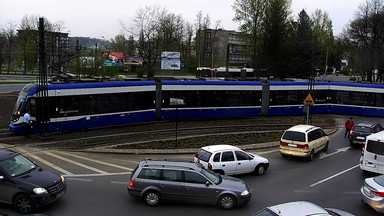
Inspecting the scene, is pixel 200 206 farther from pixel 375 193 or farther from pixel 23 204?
pixel 375 193

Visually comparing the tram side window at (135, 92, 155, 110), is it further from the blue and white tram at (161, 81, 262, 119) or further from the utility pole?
the utility pole

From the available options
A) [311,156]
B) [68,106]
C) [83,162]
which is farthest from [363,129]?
[68,106]

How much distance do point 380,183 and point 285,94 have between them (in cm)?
2109

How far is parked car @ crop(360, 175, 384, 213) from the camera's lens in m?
10.5

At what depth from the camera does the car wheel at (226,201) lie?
10883 mm

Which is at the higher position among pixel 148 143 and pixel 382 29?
pixel 382 29

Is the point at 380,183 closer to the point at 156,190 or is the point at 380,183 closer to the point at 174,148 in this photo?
the point at 156,190

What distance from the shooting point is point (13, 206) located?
10.0m

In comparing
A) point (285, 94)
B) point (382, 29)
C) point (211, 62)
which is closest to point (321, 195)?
point (285, 94)

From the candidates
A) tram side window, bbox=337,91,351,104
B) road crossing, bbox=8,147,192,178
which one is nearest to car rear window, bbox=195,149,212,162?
road crossing, bbox=8,147,192,178

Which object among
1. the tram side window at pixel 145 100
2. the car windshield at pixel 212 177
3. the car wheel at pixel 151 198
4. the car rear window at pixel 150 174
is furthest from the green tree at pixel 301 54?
the car wheel at pixel 151 198

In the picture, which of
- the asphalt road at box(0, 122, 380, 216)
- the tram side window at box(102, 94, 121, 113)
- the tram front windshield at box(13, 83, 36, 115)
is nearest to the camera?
the asphalt road at box(0, 122, 380, 216)

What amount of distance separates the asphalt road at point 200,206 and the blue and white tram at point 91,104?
3863 mm

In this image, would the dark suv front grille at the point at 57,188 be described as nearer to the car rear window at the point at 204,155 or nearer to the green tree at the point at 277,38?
the car rear window at the point at 204,155
